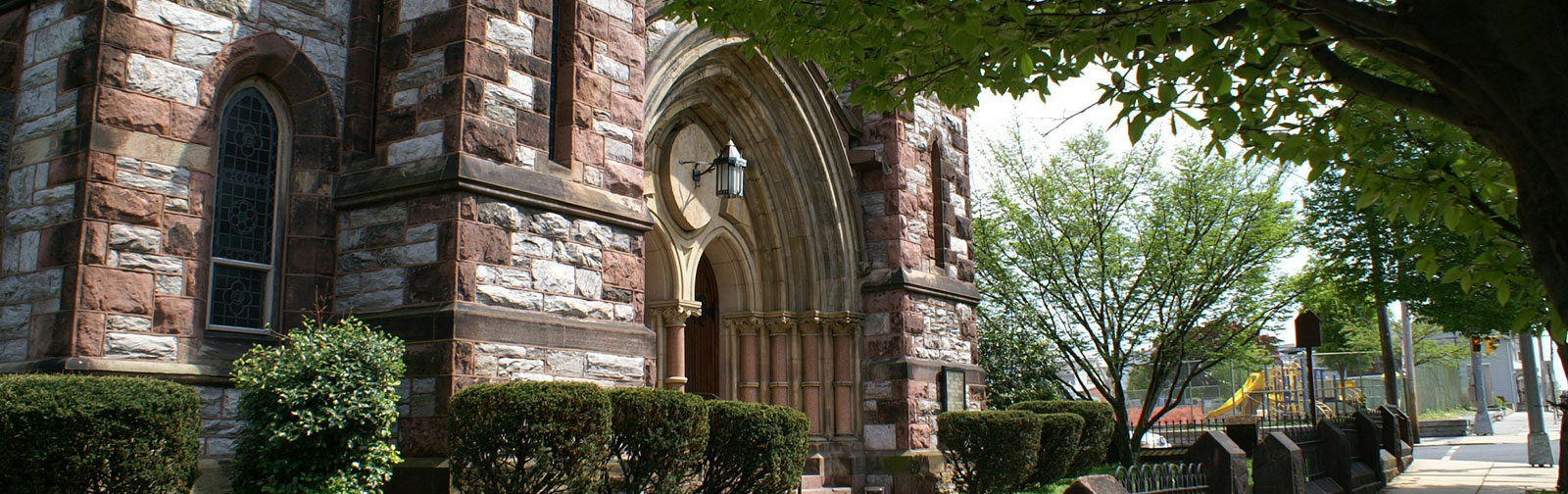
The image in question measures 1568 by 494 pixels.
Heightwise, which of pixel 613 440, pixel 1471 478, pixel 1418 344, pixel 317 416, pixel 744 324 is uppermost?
pixel 1418 344

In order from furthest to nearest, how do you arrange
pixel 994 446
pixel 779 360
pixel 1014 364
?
pixel 1014 364, pixel 779 360, pixel 994 446

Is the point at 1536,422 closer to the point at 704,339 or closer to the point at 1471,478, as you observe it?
the point at 1471,478

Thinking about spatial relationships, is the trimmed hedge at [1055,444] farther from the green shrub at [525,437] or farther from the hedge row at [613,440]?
the green shrub at [525,437]

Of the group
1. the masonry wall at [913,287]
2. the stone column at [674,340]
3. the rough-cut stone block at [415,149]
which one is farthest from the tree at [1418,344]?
the rough-cut stone block at [415,149]

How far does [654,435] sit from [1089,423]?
32.1 ft

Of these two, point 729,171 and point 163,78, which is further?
point 729,171

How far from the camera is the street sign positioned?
684 inches

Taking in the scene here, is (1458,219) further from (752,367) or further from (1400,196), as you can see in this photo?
(752,367)

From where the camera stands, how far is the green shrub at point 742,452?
9016 mm

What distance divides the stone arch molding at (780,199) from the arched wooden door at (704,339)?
8.0 inches

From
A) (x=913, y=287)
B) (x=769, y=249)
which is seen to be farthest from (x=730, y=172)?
(x=913, y=287)

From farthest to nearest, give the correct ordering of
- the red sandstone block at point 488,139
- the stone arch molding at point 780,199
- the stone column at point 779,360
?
the stone column at point 779,360, the stone arch molding at point 780,199, the red sandstone block at point 488,139

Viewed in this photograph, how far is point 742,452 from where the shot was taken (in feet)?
29.6

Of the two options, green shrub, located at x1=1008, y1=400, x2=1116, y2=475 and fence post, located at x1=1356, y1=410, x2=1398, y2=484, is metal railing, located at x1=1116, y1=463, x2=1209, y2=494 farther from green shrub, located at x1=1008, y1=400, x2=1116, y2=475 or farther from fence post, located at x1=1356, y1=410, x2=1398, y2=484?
fence post, located at x1=1356, y1=410, x2=1398, y2=484
